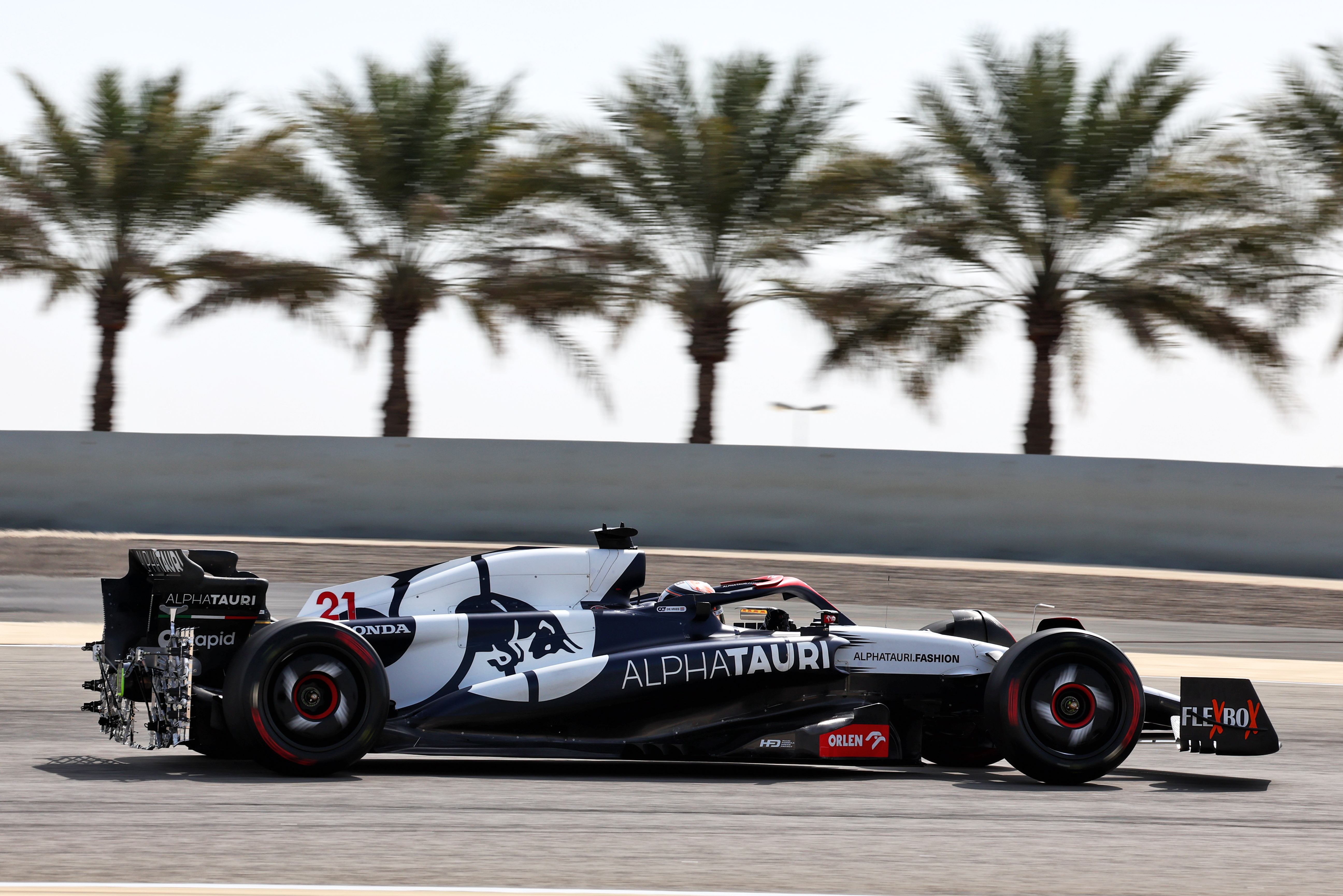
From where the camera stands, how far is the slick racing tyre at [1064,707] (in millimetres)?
7496

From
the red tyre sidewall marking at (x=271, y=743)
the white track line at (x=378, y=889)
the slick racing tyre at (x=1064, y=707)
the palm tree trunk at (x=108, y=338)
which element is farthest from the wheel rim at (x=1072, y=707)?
the palm tree trunk at (x=108, y=338)

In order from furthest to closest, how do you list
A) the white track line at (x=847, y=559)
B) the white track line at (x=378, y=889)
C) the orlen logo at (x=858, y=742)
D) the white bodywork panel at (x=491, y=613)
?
the white track line at (x=847, y=559) → the orlen logo at (x=858, y=742) → the white bodywork panel at (x=491, y=613) → the white track line at (x=378, y=889)

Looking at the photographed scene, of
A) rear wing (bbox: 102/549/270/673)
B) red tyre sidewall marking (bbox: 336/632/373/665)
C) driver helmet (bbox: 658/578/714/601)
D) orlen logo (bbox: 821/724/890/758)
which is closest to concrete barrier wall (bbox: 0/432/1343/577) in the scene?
driver helmet (bbox: 658/578/714/601)

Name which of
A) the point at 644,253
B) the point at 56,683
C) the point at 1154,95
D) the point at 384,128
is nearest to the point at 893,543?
the point at 644,253

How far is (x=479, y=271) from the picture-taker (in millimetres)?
24453

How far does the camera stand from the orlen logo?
7449 mm

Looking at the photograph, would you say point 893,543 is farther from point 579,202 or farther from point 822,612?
point 822,612

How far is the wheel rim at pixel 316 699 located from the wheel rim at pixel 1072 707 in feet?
10.3

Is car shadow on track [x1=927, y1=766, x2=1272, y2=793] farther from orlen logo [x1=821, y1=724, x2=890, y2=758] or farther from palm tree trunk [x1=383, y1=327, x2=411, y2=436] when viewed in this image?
palm tree trunk [x1=383, y1=327, x2=411, y2=436]

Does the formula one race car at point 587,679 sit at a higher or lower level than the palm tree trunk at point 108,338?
lower

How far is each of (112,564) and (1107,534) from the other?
13342mm

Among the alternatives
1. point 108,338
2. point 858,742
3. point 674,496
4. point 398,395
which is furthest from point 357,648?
point 108,338

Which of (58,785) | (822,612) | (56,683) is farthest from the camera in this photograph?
(56,683)

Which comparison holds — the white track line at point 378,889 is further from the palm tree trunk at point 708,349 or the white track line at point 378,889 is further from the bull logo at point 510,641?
the palm tree trunk at point 708,349
